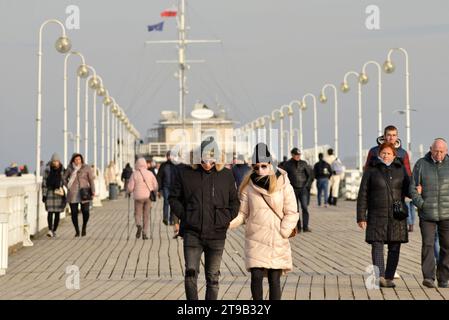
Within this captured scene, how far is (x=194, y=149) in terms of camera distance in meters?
12.0

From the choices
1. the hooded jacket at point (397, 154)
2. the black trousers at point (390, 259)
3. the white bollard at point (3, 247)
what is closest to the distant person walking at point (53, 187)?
the white bollard at point (3, 247)

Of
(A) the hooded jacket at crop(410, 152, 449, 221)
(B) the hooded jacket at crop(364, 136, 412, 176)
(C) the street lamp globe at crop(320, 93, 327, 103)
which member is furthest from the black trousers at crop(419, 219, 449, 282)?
(C) the street lamp globe at crop(320, 93, 327, 103)

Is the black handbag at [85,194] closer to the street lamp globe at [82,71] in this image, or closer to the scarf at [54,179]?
the scarf at [54,179]

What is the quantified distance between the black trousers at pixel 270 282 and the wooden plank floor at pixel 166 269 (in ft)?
6.66

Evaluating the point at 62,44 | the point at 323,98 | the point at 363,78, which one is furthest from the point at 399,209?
the point at 323,98

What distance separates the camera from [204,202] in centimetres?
1181

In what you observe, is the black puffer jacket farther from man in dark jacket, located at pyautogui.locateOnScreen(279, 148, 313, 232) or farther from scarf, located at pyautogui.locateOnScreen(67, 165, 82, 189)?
scarf, located at pyautogui.locateOnScreen(67, 165, 82, 189)

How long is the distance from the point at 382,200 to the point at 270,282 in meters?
3.34

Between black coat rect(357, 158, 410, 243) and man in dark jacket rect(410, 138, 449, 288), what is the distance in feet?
0.59

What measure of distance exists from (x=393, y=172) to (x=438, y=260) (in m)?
1.28

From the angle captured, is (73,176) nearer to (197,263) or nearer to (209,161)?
(197,263)

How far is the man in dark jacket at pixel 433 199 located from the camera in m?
14.7
